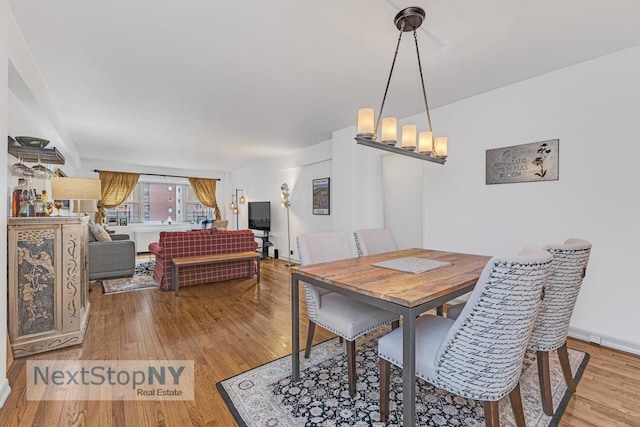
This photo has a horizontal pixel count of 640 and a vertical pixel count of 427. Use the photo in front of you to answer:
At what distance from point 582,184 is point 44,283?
14.6ft

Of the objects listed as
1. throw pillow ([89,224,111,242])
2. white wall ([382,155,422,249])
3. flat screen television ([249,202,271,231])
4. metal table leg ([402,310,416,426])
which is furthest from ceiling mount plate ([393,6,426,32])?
flat screen television ([249,202,271,231])

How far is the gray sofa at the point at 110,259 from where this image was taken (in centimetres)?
416

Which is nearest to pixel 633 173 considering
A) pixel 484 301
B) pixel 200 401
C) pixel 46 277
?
pixel 484 301

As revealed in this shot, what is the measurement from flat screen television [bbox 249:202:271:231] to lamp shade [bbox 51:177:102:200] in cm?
410

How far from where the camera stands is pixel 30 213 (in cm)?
233

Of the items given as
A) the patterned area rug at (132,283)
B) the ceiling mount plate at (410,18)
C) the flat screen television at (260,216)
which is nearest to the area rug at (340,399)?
the ceiling mount plate at (410,18)

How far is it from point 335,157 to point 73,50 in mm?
3129

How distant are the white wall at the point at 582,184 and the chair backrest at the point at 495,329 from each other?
1.89 m

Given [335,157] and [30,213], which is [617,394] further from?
[30,213]

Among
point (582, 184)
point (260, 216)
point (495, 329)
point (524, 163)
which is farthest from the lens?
point (260, 216)

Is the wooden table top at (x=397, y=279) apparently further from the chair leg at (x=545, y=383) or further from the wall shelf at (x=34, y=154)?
the wall shelf at (x=34, y=154)

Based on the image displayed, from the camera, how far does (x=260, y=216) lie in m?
6.83

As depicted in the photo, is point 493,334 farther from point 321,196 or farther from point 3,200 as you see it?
point 321,196

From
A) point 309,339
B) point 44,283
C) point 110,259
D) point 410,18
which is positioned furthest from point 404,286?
point 110,259
